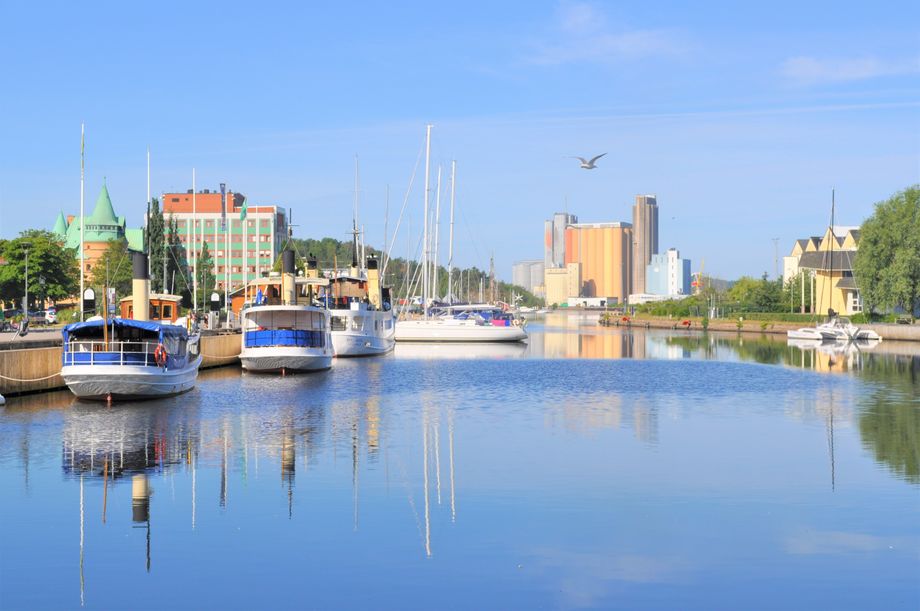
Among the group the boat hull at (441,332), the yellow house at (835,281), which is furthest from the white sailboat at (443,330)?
the yellow house at (835,281)

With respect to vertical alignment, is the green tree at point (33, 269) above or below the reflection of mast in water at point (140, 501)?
above

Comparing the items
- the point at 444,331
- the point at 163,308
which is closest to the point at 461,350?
the point at 444,331

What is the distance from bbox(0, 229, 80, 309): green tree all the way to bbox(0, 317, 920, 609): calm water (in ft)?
215

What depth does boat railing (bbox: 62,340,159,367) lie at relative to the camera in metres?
41.9

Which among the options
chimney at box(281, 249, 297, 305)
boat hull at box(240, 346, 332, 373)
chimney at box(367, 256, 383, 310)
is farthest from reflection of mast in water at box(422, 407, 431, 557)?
chimney at box(367, 256, 383, 310)

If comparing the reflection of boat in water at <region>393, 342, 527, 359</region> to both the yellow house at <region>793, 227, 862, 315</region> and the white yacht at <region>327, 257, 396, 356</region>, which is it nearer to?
the white yacht at <region>327, 257, 396, 356</region>

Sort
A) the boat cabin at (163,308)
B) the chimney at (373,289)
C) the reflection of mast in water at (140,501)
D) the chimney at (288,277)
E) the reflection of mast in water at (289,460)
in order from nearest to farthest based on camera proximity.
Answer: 1. the reflection of mast in water at (140,501)
2. the reflection of mast in water at (289,460)
3. the boat cabin at (163,308)
4. the chimney at (288,277)
5. the chimney at (373,289)

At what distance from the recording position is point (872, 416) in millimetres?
41469

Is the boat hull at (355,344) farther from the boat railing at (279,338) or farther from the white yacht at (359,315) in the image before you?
the boat railing at (279,338)

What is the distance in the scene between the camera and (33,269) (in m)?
105

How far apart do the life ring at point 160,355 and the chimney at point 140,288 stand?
503 cm

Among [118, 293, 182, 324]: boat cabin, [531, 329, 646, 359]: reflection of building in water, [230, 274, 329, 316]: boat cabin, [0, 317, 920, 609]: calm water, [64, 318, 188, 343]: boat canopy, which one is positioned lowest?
[0, 317, 920, 609]: calm water

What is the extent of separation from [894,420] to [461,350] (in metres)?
58.8

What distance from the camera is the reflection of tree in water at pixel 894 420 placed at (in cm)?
3006
